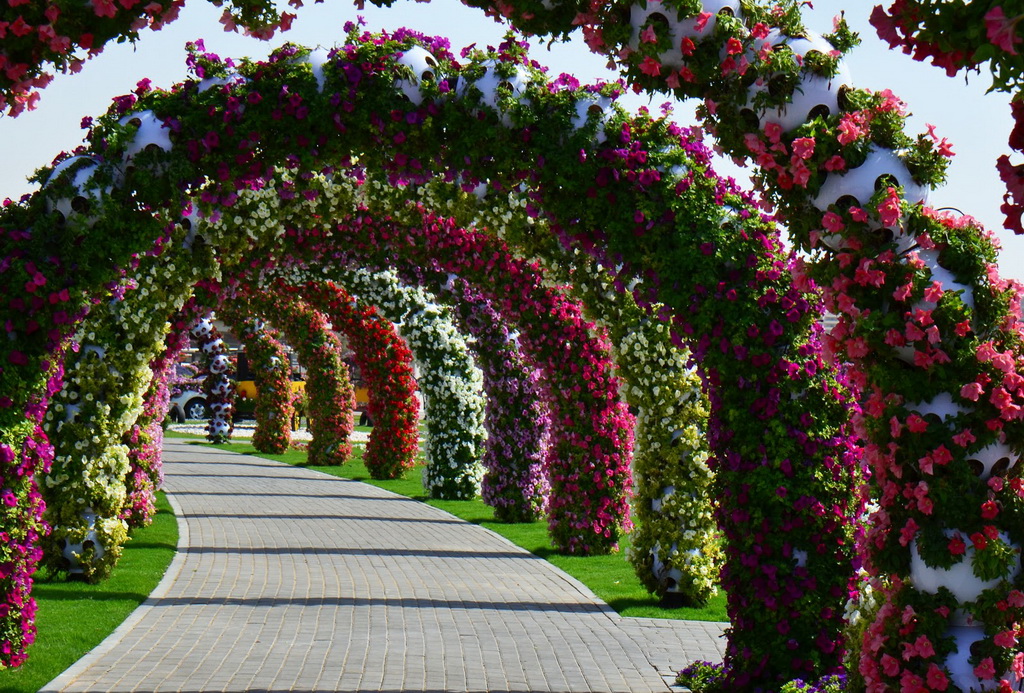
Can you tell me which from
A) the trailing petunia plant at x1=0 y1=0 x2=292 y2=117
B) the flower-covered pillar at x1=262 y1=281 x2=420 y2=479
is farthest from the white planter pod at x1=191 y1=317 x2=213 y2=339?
the trailing petunia plant at x1=0 y1=0 x2=292 y2=117

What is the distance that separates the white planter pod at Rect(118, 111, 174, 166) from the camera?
686 cm

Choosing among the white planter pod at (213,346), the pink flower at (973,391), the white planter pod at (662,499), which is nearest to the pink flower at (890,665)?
the pink flower at (973,391)

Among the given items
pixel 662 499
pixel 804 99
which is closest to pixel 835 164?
pixel 804 99

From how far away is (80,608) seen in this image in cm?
928

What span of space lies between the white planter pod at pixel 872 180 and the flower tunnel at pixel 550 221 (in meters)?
1.29

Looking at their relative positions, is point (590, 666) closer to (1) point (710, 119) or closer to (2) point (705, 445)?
(2) point (705, 445)

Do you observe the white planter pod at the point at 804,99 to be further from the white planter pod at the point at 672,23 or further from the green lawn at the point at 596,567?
the green lawn at the point at 596,567

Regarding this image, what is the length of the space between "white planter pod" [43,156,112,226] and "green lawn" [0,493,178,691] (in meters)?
2.74

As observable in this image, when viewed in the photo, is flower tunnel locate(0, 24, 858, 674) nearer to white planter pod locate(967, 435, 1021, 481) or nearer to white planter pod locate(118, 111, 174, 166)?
white planter pod locate(118, 111, 174, 166)

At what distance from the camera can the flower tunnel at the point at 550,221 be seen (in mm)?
6465

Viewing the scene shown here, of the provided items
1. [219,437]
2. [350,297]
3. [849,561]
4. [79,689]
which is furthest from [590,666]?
[219,437]

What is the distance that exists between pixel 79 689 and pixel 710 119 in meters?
4.73

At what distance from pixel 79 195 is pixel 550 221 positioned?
8.99ft

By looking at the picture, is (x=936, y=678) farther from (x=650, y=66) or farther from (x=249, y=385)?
(x=249, y=385)
